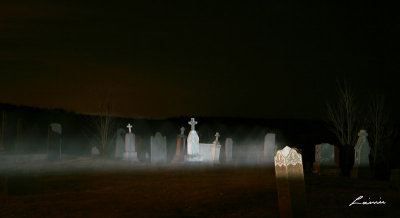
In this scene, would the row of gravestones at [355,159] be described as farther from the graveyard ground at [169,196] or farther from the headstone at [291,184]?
the headstone at [291,184]

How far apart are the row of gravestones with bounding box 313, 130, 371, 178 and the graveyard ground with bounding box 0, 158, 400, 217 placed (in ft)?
8.40

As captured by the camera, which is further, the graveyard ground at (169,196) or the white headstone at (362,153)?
the white headstone at (362,153)

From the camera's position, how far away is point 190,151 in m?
22.5

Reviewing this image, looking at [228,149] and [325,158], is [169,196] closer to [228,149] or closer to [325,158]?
[325,158]

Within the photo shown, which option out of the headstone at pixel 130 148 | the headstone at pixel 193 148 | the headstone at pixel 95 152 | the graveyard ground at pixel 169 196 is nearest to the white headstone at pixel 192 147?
the headstone at pixel 193 148

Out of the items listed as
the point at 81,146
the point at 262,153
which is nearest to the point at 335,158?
the point at 262,153

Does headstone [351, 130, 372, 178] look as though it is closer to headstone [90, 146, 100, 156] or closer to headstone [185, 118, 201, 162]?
headstone [185, 118, 201, 162]

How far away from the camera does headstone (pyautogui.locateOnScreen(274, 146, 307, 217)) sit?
25.9ft

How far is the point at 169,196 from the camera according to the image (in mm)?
11258

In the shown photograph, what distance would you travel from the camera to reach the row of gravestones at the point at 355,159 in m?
17.3

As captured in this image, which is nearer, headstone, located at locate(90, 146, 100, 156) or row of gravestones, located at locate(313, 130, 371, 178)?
row of gravestones, located at locate(313, 130, 371, 178)

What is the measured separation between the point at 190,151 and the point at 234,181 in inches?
319

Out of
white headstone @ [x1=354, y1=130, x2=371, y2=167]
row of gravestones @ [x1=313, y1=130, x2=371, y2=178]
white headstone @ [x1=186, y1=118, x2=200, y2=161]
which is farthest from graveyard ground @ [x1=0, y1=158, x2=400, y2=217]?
white headstone @ [x1=186, y1=118, x2=200, y2=161]

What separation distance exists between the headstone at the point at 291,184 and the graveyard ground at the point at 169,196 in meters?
0.76
